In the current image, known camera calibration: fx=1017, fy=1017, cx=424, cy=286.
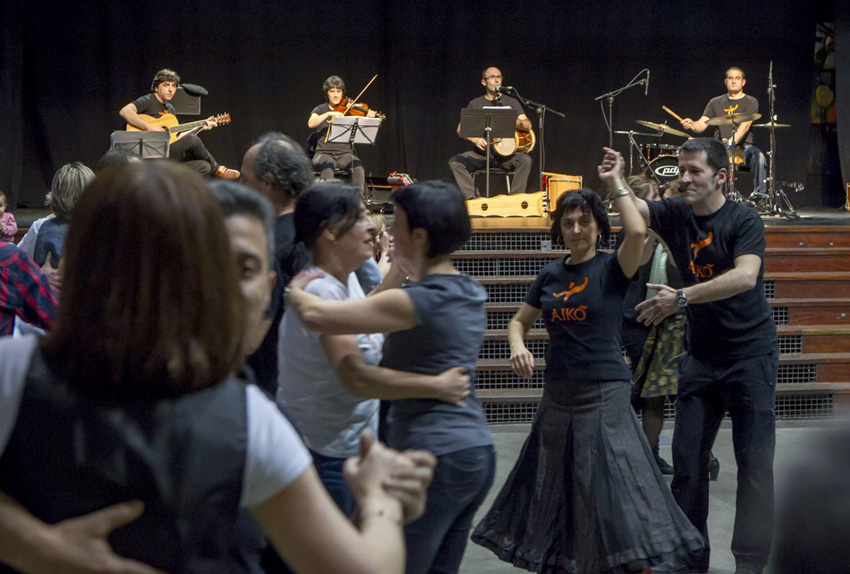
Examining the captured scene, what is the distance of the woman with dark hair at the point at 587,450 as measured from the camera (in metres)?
3.42

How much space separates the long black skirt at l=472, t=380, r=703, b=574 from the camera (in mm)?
3412

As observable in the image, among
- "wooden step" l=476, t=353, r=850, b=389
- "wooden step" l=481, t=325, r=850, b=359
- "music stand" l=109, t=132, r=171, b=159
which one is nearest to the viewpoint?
"wooden step" l=476, t=353, r=850, b=389

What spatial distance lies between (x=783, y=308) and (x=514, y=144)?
432cm

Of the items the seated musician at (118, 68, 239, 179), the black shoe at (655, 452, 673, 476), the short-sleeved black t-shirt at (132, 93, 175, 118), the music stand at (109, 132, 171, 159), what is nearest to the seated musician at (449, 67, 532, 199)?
the seated musician at (118, 68, 239, 179)

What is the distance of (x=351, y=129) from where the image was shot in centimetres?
1005

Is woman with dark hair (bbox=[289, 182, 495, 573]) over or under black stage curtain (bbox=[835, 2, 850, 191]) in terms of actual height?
under

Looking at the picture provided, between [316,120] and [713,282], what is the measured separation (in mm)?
7447

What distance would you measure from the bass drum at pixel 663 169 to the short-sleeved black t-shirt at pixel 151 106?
4966 millimetres

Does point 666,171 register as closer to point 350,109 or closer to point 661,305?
point 350,109

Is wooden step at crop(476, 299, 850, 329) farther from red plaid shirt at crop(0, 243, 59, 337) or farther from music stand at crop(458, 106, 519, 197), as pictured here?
red plaid shirt at crop(0, 243, 59, 337)

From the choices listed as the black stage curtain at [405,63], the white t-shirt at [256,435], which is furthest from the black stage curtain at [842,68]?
the white t-shirt at [256,435]

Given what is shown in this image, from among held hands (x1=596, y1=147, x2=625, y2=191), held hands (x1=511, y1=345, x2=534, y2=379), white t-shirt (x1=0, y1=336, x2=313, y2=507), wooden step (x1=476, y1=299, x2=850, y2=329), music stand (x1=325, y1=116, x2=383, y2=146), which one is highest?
music stand (x1=325, y1=116, x2=383, y2=146)

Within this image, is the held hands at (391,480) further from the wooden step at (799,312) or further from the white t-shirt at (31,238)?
the wooden step at (799,312)

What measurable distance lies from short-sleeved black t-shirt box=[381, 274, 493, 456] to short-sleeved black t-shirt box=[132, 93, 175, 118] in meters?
7.99
